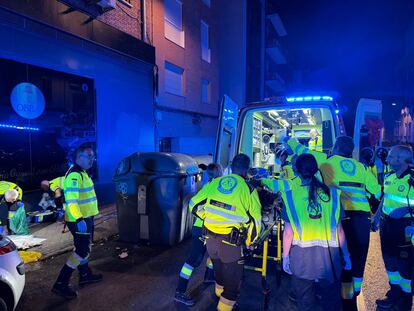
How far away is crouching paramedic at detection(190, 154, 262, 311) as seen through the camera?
2.86m

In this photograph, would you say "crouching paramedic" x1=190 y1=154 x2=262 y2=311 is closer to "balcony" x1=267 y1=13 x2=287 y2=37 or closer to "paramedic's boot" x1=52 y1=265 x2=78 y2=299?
"paramedic's boot" x1=52 y1=265 x2=78 y2=299

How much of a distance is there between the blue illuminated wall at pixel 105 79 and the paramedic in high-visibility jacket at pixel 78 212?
455 centimetres

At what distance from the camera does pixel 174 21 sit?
1435cm

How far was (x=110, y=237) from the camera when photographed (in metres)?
6.17

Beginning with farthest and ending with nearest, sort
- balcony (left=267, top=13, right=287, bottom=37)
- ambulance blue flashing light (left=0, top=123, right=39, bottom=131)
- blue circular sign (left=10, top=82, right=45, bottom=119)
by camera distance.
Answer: balcony (left=267, top=13, right=287, bottom=37) → blue circular sign (left=10, top=82, right=45, bottom=119) → ambulance blue flashing light (left=0, top=123, right=39, bottom=131)

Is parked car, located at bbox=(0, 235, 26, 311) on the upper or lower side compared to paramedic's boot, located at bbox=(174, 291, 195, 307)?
upper

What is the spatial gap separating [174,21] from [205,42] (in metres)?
3.56

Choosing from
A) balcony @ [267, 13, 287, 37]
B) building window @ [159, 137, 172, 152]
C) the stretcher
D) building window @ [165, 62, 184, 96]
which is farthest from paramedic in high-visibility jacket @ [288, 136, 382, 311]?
balcony @ [267, 13, 287, 37]

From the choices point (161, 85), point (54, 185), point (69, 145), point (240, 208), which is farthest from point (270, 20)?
point (240, 208)

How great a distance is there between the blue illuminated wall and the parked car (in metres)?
5.45

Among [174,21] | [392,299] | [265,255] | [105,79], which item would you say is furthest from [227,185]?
[174,21]

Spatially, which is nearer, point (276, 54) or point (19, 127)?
point (19, 127)

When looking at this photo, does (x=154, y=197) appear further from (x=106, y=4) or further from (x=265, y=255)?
(x=106, y=4)

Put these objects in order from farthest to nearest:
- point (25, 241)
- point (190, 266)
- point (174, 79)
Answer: point (174, 79)
point (25, 241)
point (190, 266)
